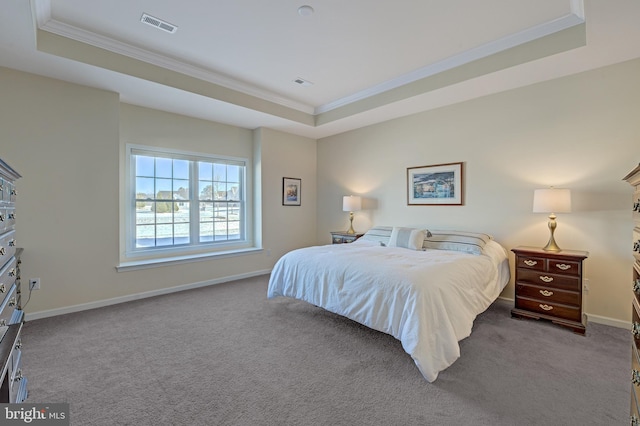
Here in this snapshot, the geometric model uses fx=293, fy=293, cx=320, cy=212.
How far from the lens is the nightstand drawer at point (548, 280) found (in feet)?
9.36


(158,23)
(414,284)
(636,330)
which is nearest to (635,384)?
(636,330)

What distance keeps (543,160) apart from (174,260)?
16.3ft

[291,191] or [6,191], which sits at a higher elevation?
[291,191]

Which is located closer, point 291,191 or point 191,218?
point 191,218

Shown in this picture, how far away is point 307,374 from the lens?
2156 millimetres

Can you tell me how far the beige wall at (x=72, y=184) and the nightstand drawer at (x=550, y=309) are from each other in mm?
4316

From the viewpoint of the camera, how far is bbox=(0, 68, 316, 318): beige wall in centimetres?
314

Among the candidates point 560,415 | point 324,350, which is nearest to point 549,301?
point 560,415

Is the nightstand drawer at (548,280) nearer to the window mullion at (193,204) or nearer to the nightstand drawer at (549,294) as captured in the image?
the nightstand drawer at (549,294)

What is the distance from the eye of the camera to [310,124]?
5129mm

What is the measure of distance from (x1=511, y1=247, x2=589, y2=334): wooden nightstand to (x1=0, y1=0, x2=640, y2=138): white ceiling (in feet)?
6.43

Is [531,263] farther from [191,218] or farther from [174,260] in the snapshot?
[191,218]

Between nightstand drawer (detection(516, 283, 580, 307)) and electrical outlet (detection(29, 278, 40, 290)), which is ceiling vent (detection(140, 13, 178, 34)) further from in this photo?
nightstand drawer (detection(516, 283, 580, 307))

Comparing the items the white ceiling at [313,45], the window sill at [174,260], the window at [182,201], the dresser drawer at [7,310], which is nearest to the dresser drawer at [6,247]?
the dresser drawer at [7,310]
